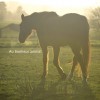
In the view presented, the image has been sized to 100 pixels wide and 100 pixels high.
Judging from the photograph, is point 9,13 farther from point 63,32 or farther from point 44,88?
point 44,88

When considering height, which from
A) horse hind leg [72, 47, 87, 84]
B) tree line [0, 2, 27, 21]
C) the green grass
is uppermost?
horse hind leg [72, 47, 87, 84]

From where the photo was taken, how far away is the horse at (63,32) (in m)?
9.58

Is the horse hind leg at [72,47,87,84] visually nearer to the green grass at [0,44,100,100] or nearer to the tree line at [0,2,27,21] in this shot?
Answer: the green grass at [0,44,100,100]

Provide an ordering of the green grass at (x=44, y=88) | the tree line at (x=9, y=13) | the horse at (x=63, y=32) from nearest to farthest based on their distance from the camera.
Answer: the green grass at (x=44, y=88) < the horse at (x=63, y=32) < the tree line at (x=9, y=13)

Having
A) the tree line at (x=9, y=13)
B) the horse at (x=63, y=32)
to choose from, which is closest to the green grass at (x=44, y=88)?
the horse at (x=63, y=32)

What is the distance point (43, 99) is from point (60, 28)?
9.22 ft

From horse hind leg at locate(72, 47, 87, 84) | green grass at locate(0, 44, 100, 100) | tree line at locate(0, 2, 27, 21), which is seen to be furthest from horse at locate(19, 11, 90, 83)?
tree line at locate(0, 2, 27, 21)

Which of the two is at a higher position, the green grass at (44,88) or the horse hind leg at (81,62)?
the horse hind leg at (81,62)

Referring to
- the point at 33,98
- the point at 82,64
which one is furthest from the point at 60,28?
the point at 33,98

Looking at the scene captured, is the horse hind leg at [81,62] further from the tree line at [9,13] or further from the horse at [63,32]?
the tree line at [9,13]

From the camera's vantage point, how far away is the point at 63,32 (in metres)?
9.78

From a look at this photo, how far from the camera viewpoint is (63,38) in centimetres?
984

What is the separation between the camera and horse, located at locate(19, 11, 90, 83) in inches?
377

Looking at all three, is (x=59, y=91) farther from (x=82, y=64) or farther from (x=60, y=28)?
(x=60, y=28)
